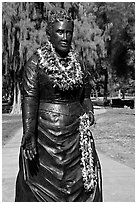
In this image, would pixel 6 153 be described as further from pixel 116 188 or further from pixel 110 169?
pixel 116 188

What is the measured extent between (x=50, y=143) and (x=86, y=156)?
39 centimetres

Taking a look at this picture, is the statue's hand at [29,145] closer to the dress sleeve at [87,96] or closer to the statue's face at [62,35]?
the dress sleeve at [87,96]

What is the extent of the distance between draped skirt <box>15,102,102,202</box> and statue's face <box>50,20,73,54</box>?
1.83 feet

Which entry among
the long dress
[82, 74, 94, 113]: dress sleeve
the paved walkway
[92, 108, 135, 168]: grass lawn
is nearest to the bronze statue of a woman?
the long dress

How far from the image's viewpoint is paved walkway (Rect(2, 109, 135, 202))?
6177 millimetres

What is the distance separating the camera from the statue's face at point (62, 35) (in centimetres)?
377

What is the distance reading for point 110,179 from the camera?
7.31 meters

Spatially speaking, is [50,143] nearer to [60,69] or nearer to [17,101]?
[60,69]

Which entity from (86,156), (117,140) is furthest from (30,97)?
(117,140)

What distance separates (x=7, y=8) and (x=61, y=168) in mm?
18010

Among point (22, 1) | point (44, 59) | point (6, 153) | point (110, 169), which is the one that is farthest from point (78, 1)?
point (44, 59)

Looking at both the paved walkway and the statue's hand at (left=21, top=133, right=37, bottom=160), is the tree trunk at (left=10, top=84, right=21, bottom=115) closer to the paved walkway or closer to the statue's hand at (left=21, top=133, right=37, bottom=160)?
the paved walkway

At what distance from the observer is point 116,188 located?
21.8 feet

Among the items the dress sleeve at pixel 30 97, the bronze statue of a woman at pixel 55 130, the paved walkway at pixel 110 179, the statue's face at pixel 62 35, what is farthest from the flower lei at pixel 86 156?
the paved walkway at pixel 110 179
